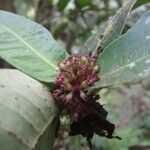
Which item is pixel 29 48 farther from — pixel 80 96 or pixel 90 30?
pixel 90 30

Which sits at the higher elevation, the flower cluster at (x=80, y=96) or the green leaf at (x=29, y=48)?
the green leaf at (x=29, y=48)

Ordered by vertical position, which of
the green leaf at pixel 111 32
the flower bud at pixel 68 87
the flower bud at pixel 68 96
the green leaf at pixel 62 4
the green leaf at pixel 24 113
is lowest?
the green leaf at pixel 24 113

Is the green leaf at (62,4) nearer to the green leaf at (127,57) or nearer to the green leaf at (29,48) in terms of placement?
the green leaf at (29,48)

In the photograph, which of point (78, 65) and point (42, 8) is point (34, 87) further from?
point (42, 8)

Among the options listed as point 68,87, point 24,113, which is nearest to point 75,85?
point 68,87

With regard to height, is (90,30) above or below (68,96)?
above

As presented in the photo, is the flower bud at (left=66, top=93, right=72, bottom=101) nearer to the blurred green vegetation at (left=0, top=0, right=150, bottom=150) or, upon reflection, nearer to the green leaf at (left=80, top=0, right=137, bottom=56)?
the green leaf at (left=80, top=0, right=137, bottom=56)

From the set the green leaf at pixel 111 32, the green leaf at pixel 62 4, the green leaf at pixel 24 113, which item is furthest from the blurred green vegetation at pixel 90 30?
the green leaf at pixel 24 113
